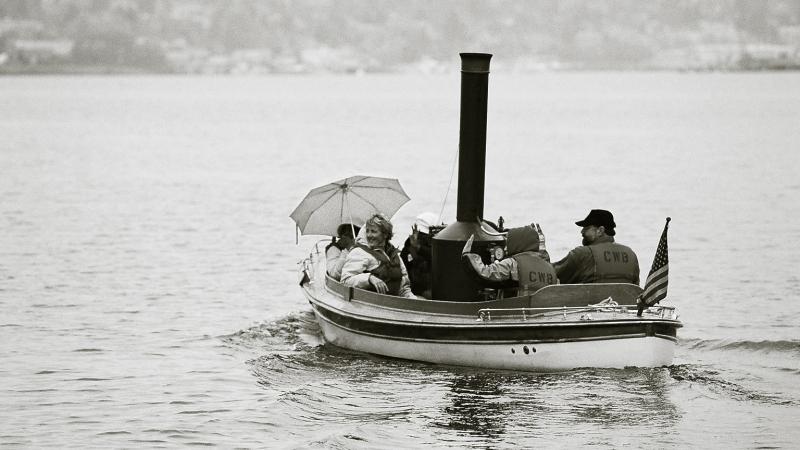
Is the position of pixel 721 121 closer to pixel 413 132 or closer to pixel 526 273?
pixel 413 132

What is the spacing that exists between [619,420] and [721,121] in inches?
3707

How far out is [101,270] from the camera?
28.5 metres

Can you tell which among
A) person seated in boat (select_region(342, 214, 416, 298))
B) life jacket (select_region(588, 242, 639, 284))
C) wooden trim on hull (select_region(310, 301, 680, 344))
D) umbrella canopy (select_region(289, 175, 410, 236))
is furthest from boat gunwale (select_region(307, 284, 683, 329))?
umbrella canopy (select_region(289, 175, 410, 236))

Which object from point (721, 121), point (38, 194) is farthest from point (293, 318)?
point (721, 121)

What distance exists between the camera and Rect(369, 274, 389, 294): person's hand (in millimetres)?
17625

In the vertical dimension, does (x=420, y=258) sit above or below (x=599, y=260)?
below

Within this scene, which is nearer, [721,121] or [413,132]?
[413,132]

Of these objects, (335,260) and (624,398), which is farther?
(335,260)

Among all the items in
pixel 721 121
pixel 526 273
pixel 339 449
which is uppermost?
pixel 721 121

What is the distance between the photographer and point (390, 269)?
58.1ft

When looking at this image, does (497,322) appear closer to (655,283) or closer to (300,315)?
(655,283)

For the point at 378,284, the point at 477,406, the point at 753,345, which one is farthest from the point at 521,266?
the point at 753,345

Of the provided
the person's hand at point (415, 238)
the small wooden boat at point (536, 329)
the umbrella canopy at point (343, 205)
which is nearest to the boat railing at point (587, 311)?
the small wooden boat at point (536, 329)

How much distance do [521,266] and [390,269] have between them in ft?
6.97
